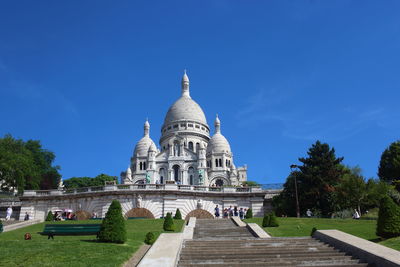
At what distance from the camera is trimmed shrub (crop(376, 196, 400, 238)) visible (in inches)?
595

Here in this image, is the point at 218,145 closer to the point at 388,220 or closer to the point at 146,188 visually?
the point at 146,188

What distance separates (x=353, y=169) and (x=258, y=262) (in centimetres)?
3344

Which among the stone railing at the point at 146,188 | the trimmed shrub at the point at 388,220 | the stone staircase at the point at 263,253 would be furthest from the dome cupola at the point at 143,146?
the stone staircase at the point at 263,253

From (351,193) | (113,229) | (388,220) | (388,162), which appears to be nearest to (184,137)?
(388,162)

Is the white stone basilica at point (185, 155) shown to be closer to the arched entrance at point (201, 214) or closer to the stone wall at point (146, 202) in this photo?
the stone wall at point (146, 202)

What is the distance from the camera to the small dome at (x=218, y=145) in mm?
87044

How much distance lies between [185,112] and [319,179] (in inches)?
2454

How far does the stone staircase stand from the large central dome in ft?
260

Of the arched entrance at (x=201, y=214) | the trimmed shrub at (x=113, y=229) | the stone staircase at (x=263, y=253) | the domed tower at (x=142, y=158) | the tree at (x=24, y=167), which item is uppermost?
the domed tower at (x=142, y=158)

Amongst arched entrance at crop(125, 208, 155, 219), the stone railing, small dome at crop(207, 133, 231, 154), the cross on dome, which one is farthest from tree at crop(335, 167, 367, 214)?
the cross on dome

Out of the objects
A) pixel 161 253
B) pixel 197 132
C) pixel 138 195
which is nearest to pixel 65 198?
pixel 138 195

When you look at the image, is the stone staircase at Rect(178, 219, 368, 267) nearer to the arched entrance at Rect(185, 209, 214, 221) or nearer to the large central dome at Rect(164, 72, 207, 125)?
the arched entrance at Rect(185, 209, 214, 221)

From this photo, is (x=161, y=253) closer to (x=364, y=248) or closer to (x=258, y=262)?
A: (x=258, y=262)

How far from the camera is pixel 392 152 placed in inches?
2231
